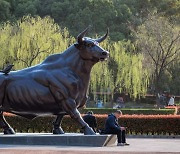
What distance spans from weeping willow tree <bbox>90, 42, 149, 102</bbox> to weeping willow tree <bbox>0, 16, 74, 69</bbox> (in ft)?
12.7

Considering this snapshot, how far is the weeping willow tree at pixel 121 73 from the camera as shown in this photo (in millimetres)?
41531

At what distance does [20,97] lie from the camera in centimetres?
1466

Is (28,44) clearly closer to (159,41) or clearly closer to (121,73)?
(121,73)

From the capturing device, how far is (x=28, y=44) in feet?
127

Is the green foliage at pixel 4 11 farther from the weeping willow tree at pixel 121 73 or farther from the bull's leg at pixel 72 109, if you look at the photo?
the bull's leg at pixel 72 109

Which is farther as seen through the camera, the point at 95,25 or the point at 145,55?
the point at 95,25

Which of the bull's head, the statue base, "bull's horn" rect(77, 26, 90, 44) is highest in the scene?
"bull's horn" rect(77, 26, 90, 44)

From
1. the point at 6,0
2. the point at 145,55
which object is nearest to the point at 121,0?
the point at 6,0

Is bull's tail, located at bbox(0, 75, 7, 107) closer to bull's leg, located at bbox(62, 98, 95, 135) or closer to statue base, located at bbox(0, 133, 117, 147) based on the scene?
statue base, located at bbox(0, 133, 117, 147)

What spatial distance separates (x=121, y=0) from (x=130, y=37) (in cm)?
803

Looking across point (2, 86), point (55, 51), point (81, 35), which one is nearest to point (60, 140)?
A: point (2, 86)

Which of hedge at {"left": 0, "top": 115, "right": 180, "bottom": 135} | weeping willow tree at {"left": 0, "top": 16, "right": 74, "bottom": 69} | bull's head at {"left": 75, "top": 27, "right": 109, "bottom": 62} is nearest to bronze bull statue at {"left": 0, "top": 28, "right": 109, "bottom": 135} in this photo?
bull's head at {"left": 75, "top": 27, "right": 109, "bottom": 62}

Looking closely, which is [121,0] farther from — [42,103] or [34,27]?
[42,103]

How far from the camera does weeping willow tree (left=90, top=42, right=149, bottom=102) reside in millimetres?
41531
